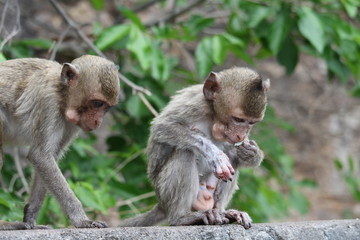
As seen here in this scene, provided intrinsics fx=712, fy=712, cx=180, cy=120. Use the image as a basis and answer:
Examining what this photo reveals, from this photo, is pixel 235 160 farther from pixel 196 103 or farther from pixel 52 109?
pixel 52 109

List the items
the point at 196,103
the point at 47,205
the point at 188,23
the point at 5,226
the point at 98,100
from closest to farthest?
the point at 5,226, the point at 98,100, the point at 196,103, the point at 47,205, the point at 188,23

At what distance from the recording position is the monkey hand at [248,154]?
5586 millimetres

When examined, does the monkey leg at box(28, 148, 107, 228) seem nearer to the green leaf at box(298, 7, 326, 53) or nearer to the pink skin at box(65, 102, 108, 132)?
the pink skin at box(65, 102, 108, 132)

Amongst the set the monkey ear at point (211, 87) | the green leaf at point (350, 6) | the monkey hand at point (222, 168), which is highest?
the green leaf at point (350, 6)

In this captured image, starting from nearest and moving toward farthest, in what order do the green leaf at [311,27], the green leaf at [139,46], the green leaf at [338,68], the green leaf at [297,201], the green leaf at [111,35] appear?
the green leaf at [139,46]
the green leaf at [111,35]
the green leaf at [311,27]
the green leaf at [338,68]
the green leaf at [297,201]

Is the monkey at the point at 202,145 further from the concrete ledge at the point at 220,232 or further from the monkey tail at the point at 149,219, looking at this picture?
the concrete ledge at the point at 220,232

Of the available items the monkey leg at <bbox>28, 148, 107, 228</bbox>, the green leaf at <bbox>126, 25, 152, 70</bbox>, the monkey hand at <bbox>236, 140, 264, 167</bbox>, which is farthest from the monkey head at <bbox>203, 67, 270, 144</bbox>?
the green leaf at <bbox>126, 25, 152, 70</bbox>

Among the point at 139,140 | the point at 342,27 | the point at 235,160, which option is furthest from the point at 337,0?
the point at 235,160

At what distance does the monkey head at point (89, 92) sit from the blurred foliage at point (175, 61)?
1.44m

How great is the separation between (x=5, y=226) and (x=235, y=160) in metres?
1.91

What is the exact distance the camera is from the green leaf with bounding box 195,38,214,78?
7.50 meters

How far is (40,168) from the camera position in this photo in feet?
16.9

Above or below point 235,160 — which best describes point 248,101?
above

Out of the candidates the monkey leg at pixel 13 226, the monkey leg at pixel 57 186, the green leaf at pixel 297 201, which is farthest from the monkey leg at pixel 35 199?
the green leaf at pixel 297 201
